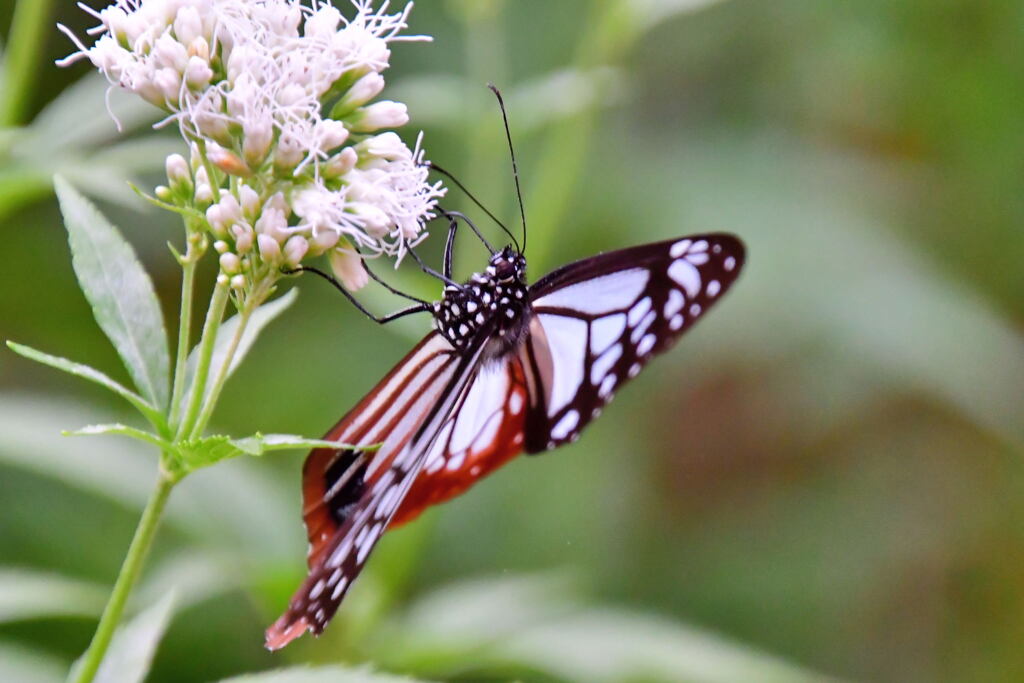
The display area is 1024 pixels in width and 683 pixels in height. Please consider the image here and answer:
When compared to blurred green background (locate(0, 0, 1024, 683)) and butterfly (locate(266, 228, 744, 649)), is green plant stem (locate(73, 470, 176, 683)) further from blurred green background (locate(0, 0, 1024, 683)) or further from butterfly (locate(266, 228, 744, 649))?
blurred green background (locate(0, 0, 1024, 683))

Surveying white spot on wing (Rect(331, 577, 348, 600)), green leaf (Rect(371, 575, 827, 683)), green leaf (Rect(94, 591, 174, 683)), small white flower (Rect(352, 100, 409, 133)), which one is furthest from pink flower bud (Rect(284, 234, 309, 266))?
green leaf (Rect(371, 575, 827, 683))

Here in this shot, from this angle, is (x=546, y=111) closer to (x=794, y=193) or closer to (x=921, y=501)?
(x=794, y=193)

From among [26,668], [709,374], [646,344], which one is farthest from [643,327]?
[709,374]

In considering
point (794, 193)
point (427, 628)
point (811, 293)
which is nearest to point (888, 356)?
point (811, 293)

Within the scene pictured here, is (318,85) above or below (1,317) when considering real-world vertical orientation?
above

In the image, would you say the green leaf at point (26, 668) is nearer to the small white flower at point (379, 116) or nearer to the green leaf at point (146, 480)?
→ the green leaf at point (146, 480)

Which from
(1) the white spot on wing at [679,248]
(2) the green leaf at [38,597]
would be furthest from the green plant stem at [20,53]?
(1) the white spot on wing at [679,248]

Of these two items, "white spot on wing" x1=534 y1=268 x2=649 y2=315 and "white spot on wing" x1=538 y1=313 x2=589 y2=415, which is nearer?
"white spot on wing" x1=534 y1=268 x2=649 y2=315

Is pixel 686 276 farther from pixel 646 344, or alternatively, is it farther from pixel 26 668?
pixel 26 668
